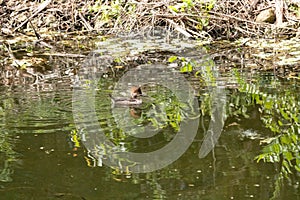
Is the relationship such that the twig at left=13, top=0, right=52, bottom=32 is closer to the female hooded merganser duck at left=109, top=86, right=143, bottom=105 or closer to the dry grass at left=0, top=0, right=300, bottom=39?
the dry grass at left=0, top=0, right=300, bottom=39

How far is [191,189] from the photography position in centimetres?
379

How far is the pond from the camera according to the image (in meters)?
3.84

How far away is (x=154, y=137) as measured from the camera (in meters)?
4.84

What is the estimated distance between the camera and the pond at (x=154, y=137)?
3842mm

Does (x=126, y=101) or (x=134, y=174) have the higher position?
(x=126, y=101)

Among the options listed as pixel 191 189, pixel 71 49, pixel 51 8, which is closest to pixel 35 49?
pixel 71 49

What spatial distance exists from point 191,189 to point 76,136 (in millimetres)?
1419

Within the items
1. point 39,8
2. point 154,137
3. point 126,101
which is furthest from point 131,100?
point 39,8

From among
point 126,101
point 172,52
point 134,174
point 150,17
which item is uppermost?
point 150,17

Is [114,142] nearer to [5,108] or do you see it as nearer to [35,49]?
[5,108]

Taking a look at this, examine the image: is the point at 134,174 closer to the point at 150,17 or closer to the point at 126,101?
the point at 126,101

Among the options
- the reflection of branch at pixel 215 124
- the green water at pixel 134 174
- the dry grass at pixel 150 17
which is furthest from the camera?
the dry grass at pixel 150 17

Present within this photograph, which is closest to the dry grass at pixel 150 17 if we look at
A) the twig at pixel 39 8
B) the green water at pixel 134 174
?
the twig at pixel 39 8

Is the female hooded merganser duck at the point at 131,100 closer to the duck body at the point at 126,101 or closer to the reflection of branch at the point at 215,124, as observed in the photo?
the duck body at the point at 126,101
